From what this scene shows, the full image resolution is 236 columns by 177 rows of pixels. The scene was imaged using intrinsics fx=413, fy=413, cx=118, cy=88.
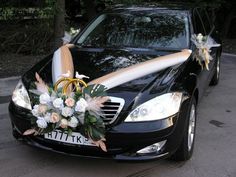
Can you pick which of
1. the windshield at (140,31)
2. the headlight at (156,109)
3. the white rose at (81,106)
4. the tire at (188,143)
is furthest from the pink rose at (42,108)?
the windshield at (140,31)

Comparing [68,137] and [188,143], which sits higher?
[68,137]

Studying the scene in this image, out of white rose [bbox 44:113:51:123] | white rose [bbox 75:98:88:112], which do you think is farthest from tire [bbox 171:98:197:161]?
white rose [bbox 44:113:51:123]

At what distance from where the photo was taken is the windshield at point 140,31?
4980 mm

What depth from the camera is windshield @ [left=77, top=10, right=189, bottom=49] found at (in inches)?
196

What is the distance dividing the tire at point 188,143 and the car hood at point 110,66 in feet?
1.68

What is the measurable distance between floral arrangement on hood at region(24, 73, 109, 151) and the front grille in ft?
0.35

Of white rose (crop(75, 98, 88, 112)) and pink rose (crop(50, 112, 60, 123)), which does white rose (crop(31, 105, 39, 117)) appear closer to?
pink rose (crop(50, 112, 60, 123))

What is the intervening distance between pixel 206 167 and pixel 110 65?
142cm

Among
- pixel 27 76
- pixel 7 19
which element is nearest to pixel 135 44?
pixel 27 76

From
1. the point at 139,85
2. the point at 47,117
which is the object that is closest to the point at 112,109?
the point at 139,85

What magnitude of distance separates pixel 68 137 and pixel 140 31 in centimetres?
202

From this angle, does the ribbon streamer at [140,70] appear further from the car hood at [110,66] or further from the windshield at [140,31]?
the windshield at [140,31]

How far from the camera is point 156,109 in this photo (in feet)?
11.8

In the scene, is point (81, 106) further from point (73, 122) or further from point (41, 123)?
point (41, 123)
